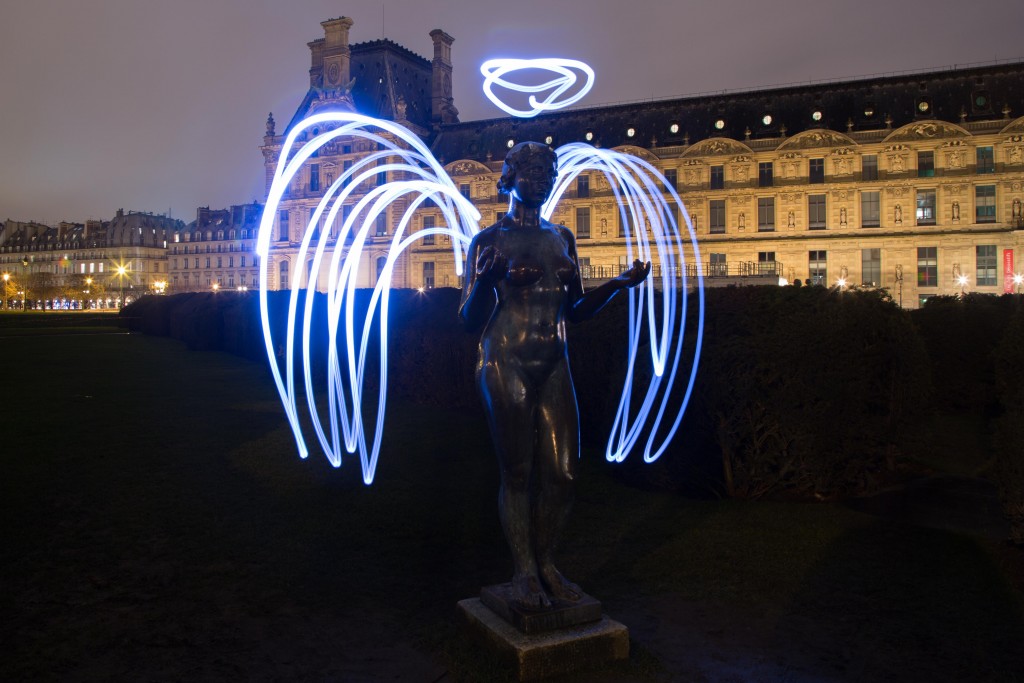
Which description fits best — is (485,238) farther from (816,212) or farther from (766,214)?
(816,212)

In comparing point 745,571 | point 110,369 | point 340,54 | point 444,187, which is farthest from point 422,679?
point 340,54

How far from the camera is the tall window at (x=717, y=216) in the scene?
210 ft

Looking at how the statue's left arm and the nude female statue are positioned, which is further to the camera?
the nude female statue

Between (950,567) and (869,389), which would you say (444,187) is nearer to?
(869,389)

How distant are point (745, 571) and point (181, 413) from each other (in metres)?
12.7

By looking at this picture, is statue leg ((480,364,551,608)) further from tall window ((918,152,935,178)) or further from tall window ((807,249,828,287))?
tall window ((918,152,935,178))

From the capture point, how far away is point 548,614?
507cm

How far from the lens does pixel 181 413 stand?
16391 mm

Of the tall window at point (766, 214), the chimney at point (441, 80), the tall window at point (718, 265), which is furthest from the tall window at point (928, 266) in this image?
the chimney at point (441, 80)

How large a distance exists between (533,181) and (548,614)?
108 inches

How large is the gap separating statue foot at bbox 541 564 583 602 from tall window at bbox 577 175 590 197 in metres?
64.7

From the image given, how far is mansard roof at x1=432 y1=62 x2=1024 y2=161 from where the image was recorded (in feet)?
191

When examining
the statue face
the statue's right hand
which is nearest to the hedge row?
the statue face

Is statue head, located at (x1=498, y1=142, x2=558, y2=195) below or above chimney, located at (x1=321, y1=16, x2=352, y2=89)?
below
